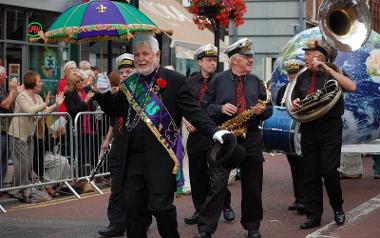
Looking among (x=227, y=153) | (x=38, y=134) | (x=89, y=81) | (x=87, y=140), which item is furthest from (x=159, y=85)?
(x=87, y=140)

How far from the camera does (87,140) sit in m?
11.6

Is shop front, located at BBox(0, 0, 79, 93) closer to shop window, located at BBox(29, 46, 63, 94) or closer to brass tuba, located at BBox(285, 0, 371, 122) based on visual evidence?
shop window, located at BBox(29, 46, 63, 94)

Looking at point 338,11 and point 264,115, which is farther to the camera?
point 338,11

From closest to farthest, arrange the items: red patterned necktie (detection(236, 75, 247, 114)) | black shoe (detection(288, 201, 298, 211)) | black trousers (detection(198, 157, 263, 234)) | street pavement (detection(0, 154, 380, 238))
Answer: black trousers (detection(198, 157, 263, 234))
red patterned necktie (detection(236, 75, 247, 114))
street pavement (detection(0, 154, 380, 238))
black shoe (detection(288, 201, 298, 211))

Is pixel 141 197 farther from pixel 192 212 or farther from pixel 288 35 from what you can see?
pixel 288 35

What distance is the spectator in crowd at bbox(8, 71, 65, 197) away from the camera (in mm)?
10375

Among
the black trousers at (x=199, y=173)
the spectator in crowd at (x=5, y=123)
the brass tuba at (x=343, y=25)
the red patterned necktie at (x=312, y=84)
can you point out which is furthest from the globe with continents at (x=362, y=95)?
the spectator in crowd at (x=5, y=123)

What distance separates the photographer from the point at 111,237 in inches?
316

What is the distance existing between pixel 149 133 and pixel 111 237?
2353 mm

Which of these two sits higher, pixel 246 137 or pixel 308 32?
pixel 308 32

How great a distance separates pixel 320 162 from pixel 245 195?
1.05 meters

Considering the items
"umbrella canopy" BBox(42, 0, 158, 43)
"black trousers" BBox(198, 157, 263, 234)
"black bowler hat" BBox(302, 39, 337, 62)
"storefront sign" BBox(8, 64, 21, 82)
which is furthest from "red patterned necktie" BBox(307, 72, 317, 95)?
"storefront sign" BBox(8, 64, 21, 82)

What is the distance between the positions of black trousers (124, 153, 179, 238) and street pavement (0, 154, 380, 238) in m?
2.03

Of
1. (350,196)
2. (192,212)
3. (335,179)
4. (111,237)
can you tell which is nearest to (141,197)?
(111,237)
